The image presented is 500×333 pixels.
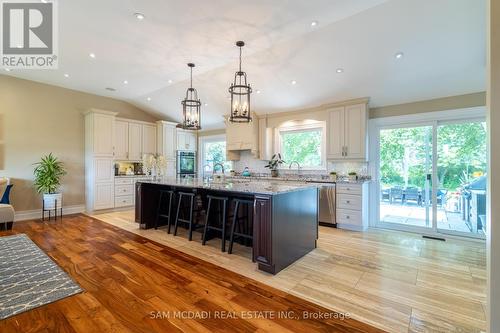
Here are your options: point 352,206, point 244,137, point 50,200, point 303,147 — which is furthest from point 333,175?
point 50,200

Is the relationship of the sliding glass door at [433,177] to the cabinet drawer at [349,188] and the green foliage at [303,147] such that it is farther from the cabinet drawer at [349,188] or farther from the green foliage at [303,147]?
the green foliage at [303,147]

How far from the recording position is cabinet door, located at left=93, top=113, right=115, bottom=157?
18.8 ft

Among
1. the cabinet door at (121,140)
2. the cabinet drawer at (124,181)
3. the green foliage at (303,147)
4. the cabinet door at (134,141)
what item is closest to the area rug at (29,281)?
the cabinet drawer at (124,181)

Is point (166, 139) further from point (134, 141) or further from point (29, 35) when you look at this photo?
point (29, 35)

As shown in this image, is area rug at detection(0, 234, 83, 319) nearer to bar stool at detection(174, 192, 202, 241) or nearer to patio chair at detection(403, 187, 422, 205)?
bar stool at detection(174, 192, 202, 241)

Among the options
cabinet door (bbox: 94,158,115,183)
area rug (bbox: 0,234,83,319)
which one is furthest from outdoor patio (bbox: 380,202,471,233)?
cabinet door (bbox: 94,158,115,183)

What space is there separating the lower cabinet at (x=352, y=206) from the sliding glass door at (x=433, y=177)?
484mm

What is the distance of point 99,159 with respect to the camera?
5.78 m

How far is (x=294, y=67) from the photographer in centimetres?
421

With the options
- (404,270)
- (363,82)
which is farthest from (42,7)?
(404,270)

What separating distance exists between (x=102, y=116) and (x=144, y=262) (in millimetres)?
4455

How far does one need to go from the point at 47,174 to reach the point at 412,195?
7481 millimetres

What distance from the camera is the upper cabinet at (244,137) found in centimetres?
609

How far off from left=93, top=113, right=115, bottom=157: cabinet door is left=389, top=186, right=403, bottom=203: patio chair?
656 cm
